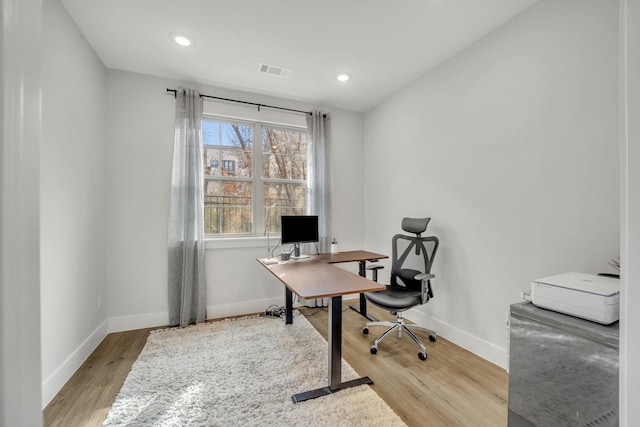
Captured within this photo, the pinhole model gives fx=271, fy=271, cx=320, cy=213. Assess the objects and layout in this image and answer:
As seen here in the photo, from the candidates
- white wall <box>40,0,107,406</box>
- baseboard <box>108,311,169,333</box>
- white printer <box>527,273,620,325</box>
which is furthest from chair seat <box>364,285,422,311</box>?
white wall <box>40,0,107,406</box>

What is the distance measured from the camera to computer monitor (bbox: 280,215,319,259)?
3.13 meters

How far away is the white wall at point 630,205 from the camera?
64cm

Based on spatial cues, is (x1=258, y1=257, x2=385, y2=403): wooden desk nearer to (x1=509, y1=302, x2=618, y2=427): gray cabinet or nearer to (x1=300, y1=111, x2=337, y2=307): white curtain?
(x1=509, y1=302, x2=618, y2=427): gray cabinet

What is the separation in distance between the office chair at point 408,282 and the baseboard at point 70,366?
2362 millimetres

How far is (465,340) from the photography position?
2514 mm

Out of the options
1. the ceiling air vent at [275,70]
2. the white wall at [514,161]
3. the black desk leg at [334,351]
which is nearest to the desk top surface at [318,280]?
the black desk leg at [334,351]

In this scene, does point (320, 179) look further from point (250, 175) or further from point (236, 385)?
point (236, 385)

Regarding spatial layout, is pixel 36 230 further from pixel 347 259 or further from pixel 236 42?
pixel 347 259

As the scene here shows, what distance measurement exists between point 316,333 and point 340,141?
2.59 meters

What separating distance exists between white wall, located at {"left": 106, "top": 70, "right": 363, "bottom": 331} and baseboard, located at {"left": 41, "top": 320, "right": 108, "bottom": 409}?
278mm

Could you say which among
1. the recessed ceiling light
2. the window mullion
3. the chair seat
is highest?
the recessed ceiling light

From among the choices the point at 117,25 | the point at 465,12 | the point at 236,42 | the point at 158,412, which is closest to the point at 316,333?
the point at 158,412

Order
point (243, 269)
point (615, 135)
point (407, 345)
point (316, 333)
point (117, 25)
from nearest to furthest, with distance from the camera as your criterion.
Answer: point (615, 135), point (117, 25), point (407, 345), point (316, 333), point (243, 269)

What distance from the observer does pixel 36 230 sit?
0.42m
